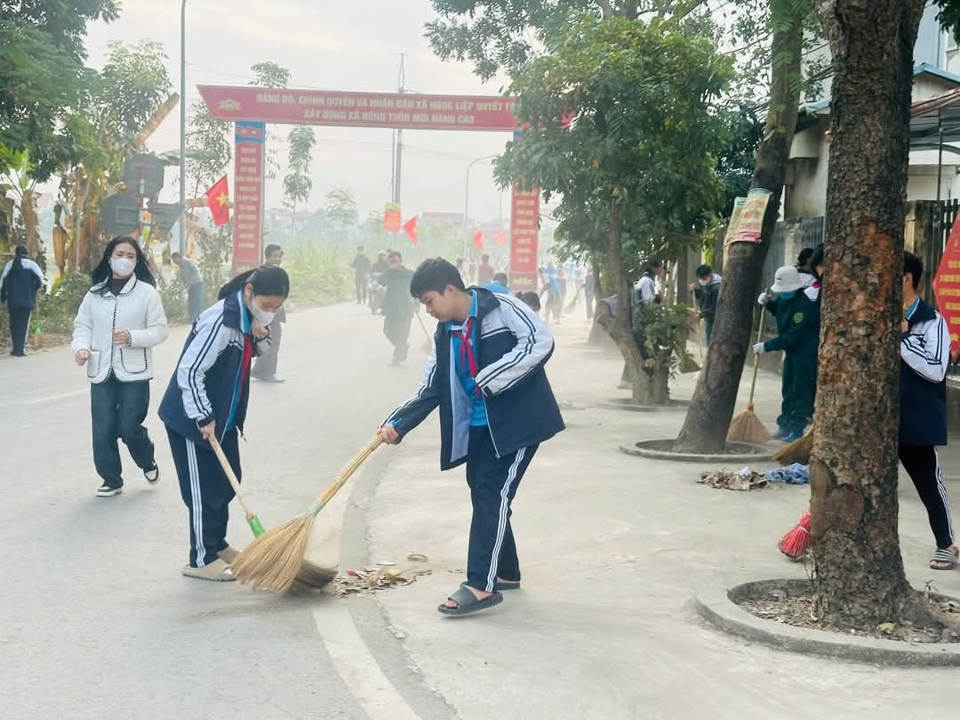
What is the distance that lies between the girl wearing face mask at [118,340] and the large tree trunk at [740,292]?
15.4ft

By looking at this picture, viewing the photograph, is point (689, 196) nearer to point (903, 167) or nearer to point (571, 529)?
point (571, 529)

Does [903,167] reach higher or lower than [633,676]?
higher

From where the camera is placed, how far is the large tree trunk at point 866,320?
19.7ft

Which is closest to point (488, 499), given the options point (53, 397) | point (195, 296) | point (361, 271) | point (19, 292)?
point (53, 397)

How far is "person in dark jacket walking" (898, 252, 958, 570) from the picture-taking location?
23.8 feet

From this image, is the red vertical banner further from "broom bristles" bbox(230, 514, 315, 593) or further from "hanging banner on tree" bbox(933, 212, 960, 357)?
"broom bristles" bbox(230, 514, 315, 593)

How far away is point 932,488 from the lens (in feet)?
24.2

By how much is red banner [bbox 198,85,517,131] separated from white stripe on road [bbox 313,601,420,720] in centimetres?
2976

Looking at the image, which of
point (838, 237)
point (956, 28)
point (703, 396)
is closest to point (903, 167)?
point (838, 237)

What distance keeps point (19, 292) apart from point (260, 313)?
1585 centimetres

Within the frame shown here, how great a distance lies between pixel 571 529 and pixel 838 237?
3012 mm

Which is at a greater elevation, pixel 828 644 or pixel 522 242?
pixel 522 242

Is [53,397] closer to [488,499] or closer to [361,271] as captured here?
[488,499]

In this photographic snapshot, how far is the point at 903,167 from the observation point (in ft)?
20.0
